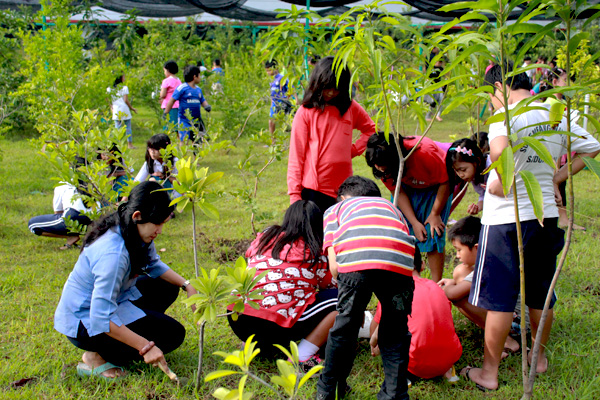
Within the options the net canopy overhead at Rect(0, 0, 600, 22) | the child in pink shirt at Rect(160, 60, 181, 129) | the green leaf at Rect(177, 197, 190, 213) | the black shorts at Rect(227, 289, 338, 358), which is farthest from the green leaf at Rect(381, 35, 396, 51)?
the net canopy overhead at Rect(0, 0, 600, 22)

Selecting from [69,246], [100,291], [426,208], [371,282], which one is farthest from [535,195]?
[69,246]

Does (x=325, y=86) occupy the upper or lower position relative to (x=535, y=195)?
upper

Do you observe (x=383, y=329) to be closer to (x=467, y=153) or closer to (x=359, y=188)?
(x=359, y=188)

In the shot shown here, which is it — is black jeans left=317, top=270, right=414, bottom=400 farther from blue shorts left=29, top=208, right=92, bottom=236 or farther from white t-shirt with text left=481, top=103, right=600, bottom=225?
blue shorts left=29, top=208, right=92, bottom=236

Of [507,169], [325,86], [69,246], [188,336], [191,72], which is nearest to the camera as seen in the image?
[507,169]

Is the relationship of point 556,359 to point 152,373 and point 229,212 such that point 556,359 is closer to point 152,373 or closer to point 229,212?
point 152,373

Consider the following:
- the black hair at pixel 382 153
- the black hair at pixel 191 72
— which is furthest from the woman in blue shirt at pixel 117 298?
Answer: the black hair at pixel 191 72

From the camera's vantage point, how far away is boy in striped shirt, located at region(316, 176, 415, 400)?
212 centimetres

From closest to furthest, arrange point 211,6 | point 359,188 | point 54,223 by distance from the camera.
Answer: point 359,188, point 54,223, point 211,6

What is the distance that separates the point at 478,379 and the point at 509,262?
0.65m

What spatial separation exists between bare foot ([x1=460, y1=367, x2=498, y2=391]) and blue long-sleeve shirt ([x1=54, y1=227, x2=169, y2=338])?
1697 mm

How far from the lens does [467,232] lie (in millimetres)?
2898

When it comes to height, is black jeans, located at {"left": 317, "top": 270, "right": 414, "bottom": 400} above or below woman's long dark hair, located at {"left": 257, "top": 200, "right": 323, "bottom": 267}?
below

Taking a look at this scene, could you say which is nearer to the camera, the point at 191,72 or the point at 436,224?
the point at 436,224
